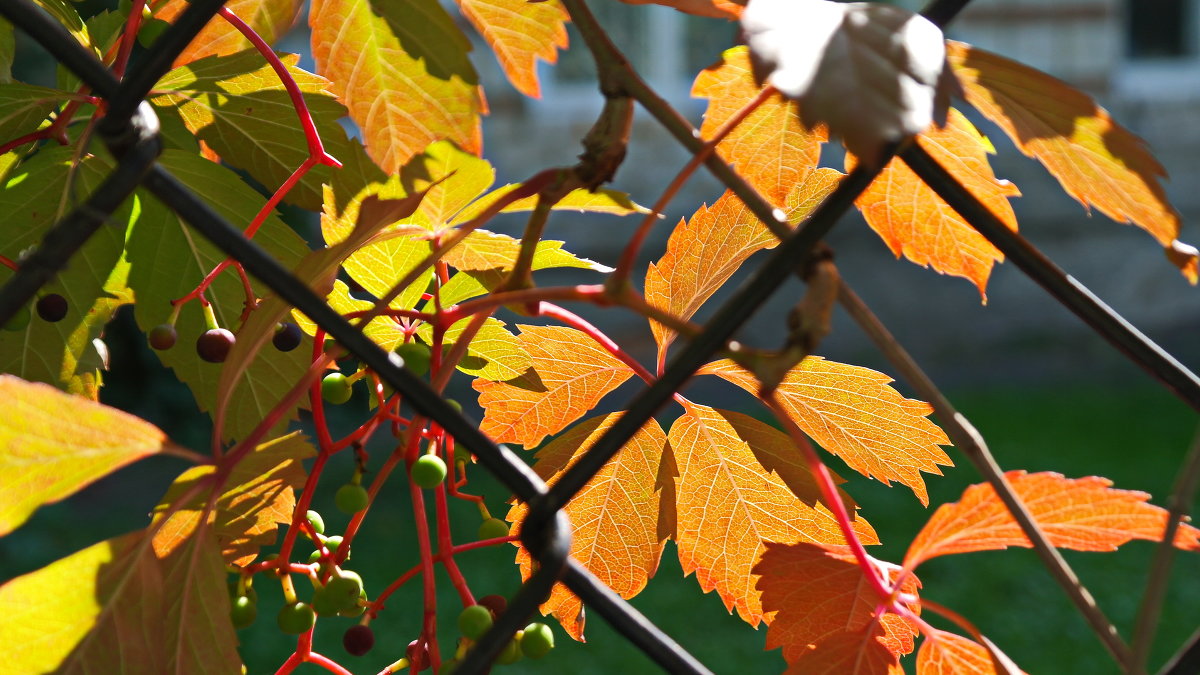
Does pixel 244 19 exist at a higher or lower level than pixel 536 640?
higher

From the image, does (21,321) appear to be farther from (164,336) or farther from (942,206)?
(942,206)

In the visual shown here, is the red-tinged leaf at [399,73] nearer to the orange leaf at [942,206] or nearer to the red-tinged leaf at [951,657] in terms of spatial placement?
the orange leaf at [942,206]

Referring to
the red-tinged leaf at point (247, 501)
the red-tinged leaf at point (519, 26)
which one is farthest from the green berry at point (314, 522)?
the red-tinged leaf at point (519, 26)

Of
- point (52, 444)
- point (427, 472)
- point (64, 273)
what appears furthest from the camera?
point (64, 273)

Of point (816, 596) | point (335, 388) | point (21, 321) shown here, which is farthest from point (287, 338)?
point (816, 596)

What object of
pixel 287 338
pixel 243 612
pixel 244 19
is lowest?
pixel 243 612

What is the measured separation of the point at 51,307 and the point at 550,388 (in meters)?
0.23

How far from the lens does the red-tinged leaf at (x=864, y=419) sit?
474 millimetres

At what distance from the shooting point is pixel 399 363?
324 mm

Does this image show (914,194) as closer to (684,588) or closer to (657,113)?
(657,113)

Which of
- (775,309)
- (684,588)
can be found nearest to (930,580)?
(684,588)

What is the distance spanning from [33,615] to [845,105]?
0.27 m

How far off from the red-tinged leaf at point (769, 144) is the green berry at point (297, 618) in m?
0.27

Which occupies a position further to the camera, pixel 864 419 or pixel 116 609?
pixel 864 419
